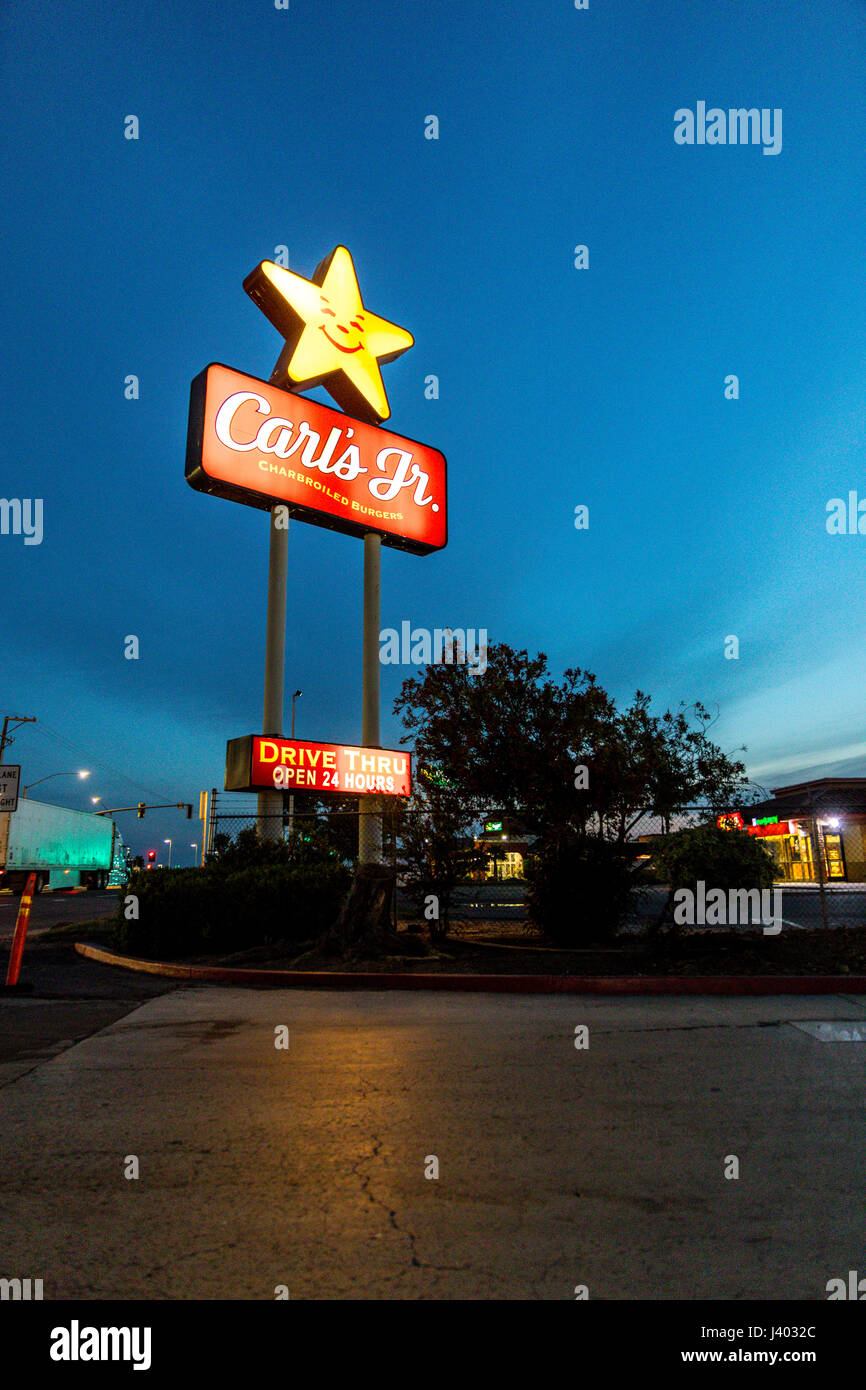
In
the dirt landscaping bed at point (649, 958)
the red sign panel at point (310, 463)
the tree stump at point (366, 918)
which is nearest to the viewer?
the dirt landscaping bed at point (649, 958)

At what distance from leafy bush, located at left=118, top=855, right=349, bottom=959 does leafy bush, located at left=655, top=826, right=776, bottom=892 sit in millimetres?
5383

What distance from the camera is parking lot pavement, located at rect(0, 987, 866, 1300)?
2738mm

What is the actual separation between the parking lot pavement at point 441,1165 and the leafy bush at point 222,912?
207 inches

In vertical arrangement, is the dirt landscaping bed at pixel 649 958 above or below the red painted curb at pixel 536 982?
above

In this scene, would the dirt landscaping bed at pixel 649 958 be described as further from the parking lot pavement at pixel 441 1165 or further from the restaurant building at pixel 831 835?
the restaurant building at pixel 831 835

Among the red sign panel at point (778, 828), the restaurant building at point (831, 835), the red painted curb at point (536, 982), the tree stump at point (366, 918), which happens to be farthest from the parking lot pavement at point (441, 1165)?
the red sign panel at point (778, 828)

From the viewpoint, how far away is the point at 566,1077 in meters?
5.20

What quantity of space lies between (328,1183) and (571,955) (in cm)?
799

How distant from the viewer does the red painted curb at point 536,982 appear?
8.66 meters

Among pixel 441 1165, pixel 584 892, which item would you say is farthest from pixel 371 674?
pixel 441 1165

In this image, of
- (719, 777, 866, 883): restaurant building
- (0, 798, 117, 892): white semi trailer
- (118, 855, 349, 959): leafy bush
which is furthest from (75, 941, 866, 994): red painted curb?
(0, 798, 117, 892): white semi trailer

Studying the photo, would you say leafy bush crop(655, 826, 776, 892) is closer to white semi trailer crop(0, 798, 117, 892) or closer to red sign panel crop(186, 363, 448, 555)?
red sign panel crop(186, 363, 448, 555)

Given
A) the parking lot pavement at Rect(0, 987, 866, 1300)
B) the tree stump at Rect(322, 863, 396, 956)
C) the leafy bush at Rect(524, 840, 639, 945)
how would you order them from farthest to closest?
the leafy bush at Rect(524, 840, 639, 945), the tree stump at Rect(322, 863, 396, 956), the parking lot pavement at Rect(0, 987, 866, 1300)

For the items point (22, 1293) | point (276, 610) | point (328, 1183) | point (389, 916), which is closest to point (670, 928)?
point (389, 916)
